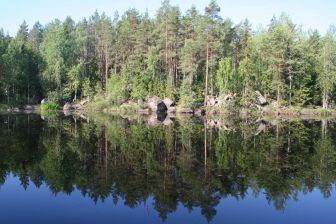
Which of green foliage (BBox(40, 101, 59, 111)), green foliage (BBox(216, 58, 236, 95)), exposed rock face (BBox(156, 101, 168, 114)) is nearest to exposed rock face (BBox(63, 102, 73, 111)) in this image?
green foliage (BBox(40, 101, 59, 111))

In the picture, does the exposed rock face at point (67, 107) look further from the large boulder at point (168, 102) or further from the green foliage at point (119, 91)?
the large boulder at point (168, 102)

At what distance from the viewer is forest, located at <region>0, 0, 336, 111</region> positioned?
212 ft

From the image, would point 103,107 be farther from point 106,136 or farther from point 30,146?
point 30,146

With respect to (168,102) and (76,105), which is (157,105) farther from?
(76,105)

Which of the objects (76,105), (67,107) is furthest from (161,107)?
(67,107)

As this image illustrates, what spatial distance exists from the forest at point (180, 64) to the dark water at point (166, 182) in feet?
132

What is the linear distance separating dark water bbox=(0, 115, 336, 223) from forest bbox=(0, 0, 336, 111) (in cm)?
4024

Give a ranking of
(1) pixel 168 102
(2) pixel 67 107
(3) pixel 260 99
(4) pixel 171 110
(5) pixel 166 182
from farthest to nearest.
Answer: (2) pixel 67 107 → (1) pixel 168 102 → (4) pixel 171 110 → (3) pixel 260 99 → (5) pixel 166 182

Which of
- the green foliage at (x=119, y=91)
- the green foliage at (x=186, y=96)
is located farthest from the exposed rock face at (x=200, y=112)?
the green foliage at (x=119, y=91)

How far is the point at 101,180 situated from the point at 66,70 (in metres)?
67.0

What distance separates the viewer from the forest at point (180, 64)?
64.7 metres

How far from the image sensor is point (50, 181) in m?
15.4

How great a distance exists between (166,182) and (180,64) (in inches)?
2326

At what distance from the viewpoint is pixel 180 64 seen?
72.8 meters
